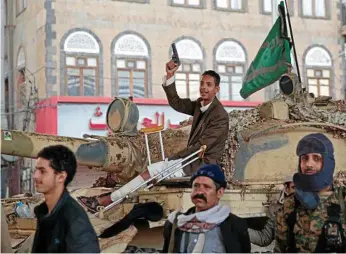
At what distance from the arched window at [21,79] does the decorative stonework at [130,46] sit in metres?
3.27

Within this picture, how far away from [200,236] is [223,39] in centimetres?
2133

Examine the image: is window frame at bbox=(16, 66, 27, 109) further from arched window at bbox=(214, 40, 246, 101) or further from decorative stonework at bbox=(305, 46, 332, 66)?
decorative stonework at bbox=(305, 46, 332, 66)

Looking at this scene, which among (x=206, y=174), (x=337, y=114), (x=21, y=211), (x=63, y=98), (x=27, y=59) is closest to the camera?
(x=206, y=174)

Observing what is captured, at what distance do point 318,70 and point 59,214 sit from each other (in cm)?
2347

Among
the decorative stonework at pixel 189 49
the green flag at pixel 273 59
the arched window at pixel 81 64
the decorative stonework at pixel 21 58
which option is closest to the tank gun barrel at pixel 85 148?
the green flag at pixel 273 59

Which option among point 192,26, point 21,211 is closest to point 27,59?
point 192,26

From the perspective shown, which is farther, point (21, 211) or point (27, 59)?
point (27, 59)

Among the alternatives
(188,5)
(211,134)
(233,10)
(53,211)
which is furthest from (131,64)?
(53,211)

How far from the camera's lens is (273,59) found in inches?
392

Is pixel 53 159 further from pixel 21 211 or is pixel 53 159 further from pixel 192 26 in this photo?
pixel 192 26

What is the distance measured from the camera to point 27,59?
965 inches

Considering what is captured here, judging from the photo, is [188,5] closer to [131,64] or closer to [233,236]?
[131,64]

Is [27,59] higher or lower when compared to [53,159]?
higher

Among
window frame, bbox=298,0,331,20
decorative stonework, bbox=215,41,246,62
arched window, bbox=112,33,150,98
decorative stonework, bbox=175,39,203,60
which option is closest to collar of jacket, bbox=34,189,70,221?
arched window, bbox=112,33,150,98
